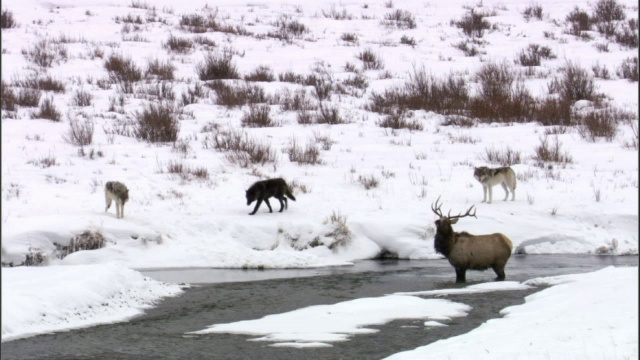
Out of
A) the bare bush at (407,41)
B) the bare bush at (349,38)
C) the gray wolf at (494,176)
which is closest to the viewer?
the gray wolf at (494,176)

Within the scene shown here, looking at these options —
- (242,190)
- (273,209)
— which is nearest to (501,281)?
(273,209)

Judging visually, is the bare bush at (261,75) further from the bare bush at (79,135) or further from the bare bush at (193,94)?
the bare bush at (79,135)

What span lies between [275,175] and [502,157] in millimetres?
4533

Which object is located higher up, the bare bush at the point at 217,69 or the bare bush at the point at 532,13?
the bare bush at the point at 532,13

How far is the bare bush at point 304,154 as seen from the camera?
15.4 m

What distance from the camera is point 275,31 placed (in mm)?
27969

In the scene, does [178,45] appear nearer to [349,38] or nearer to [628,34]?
[349,38]

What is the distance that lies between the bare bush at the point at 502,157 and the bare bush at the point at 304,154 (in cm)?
326

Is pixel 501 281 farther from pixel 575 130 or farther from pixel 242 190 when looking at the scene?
pixel 575 130

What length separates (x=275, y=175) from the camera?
14555mm

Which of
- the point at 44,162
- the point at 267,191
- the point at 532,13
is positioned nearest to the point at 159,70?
the point at 44,162

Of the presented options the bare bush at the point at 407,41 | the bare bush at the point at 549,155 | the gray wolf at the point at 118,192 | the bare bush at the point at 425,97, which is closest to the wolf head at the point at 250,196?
the gray wolf at the point at 118,192

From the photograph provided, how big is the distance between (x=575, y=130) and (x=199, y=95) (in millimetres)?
9013

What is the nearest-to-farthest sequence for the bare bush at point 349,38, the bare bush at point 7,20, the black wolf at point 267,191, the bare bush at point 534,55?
the black wolf at point 267,191
the bare bush at point 534,55
the bare bush at point 7,20
the bare bush at point 349,38
